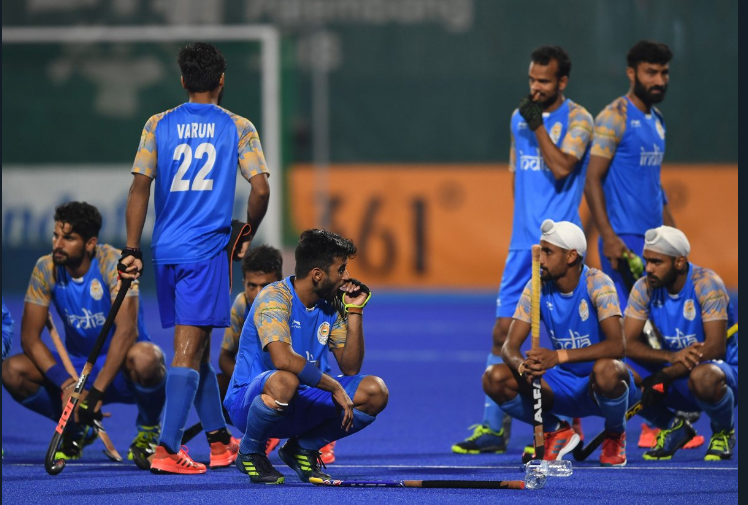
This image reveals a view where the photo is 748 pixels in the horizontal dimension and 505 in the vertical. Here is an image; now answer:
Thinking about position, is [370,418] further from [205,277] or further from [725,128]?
[725,128]

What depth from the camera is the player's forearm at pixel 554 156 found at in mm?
6840

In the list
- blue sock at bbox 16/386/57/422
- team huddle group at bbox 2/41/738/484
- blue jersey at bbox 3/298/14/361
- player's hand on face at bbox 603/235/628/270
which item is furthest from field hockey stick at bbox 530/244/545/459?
blue jersey at bbox 3/298/14/361

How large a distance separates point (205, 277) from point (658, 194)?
9.12 ft

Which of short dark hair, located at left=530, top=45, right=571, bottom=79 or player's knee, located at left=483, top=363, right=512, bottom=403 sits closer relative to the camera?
player's knee, located at left=483, top=363, right=512, bottom=403

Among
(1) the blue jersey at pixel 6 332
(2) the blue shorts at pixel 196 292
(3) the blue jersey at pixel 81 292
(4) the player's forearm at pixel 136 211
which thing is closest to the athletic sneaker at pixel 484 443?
(2) the blue shorts at pixel 196 292

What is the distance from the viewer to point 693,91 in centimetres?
1584

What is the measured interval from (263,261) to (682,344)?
7.12 ft

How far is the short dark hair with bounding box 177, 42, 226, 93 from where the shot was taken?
6023 mm

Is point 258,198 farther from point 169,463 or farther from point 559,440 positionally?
point 559,440

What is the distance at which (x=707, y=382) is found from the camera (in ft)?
20.8

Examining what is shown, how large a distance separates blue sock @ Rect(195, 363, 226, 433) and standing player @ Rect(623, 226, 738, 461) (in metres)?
2.08

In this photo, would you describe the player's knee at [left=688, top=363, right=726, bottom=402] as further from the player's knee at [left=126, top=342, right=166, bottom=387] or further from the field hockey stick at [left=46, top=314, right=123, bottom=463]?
the field hockey stick at [left=46, top=314, right=123, bottom=463]

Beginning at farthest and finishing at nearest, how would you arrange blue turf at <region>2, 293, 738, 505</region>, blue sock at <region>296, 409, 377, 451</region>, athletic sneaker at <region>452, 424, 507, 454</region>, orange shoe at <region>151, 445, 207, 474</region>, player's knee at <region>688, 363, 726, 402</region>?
athletic sneaker at <region>452, 424, 507, 454</region>, player's knee at <region>688, 363, 726, 402</region>, orange shoe at <region>151, 445, 207, 474</region>, blue sock at <region>296, 409, 377, 451</region>, blue turf at <region>2, 293, 738, 505</region>

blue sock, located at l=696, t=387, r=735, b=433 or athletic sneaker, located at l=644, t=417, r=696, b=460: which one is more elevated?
blue sock, located at l=696, t=387, r=735, b=433
